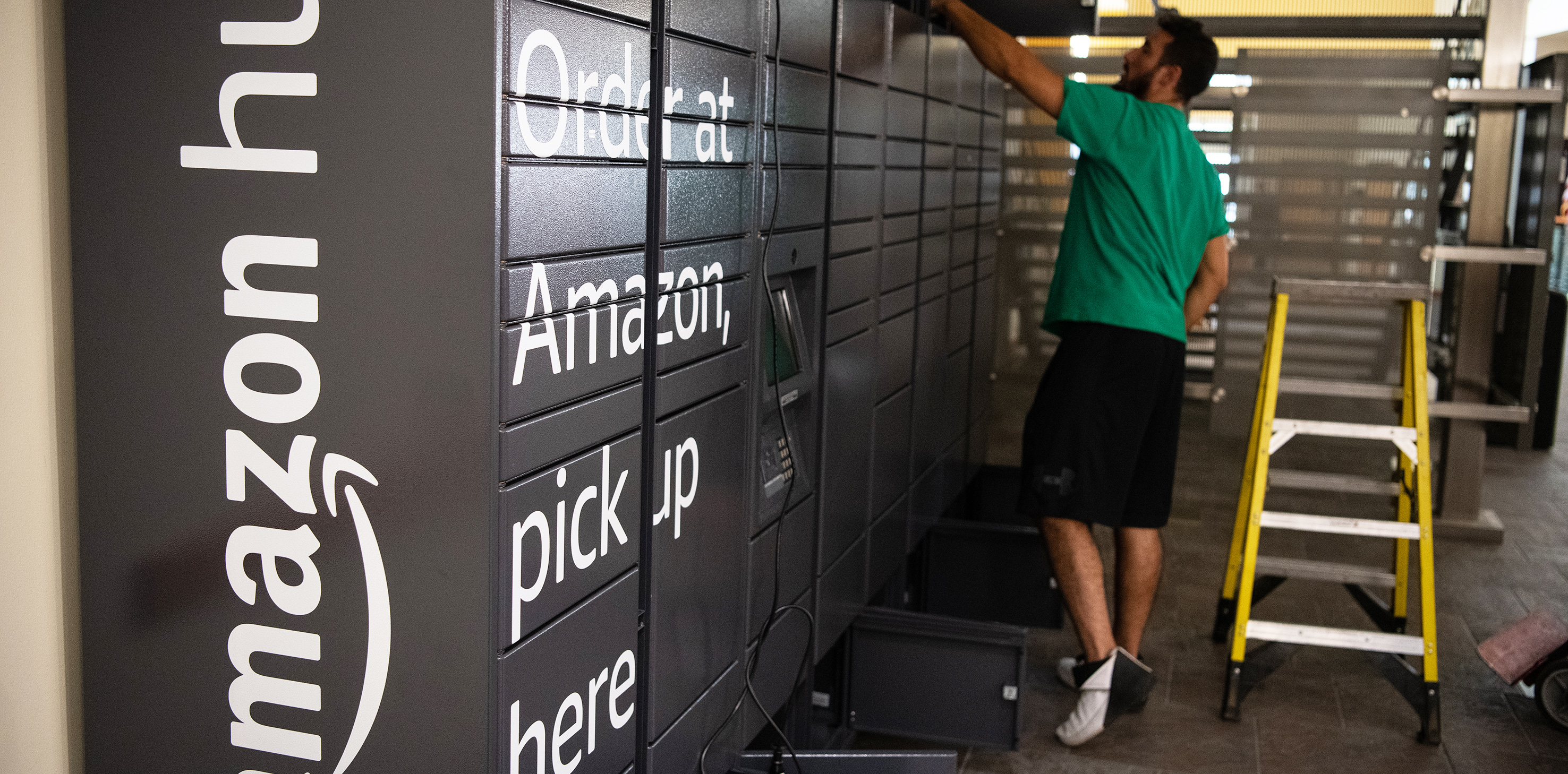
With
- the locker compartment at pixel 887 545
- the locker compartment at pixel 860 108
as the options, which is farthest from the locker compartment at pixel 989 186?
the locker compartment at pixel 860 108

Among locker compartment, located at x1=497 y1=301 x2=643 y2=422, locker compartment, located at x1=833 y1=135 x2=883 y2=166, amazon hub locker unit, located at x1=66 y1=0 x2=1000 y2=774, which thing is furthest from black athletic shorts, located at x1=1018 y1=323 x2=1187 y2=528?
locker compartment, located at x1=497 y1=301 x2=643 y2=422

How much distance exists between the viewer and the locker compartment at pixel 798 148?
2.11 meters

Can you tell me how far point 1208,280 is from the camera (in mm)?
3369

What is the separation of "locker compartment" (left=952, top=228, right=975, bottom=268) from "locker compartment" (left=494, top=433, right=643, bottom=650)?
211cm

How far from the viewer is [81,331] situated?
1459 millimetres

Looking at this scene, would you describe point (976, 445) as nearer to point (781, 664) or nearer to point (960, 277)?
point (960, 277)

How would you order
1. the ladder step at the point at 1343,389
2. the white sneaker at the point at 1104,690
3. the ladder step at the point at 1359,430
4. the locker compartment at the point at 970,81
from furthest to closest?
1. the locker compartment at the point at 970,81
2. the ladder step at the point at 1343,389
3. the ladder step at the point at 1359,430
4. the white sneaker at the point at 1104,690

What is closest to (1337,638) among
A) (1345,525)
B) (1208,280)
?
(1345,525)

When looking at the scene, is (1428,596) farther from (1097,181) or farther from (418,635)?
(418,635)

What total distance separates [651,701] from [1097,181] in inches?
72.4

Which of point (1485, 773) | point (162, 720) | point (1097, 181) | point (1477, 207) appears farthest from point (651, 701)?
point (1477, 207)

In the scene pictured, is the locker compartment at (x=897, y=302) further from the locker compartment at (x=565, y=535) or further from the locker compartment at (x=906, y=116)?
the locker compartment at (x=565, y=535)

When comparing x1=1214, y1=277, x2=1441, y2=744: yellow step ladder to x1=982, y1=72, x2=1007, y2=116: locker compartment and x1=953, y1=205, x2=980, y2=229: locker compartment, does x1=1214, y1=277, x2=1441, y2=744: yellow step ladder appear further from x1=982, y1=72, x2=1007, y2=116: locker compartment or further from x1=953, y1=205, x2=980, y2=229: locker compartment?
x1=982, y1=72, x2=1007, y2=116: locker compartment

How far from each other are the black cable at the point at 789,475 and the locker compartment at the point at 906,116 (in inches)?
27.2
